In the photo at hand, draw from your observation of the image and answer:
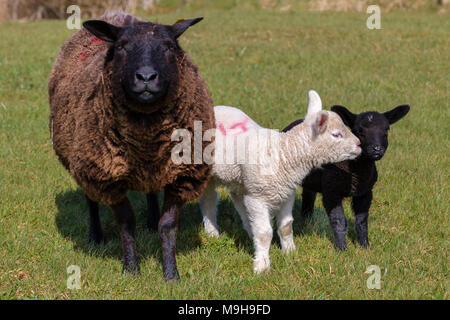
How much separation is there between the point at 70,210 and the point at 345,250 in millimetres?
3192

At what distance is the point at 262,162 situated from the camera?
4848 mm

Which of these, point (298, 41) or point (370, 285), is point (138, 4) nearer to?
point (298, 41)

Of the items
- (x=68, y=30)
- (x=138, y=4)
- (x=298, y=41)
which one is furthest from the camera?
(x=138, y=4)

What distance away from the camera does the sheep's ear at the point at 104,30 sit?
4086 millimetres

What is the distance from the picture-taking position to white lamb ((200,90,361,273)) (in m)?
4.61

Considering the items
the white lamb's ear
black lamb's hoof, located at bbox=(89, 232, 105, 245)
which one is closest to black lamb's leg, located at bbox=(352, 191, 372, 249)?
the white lamb's ear

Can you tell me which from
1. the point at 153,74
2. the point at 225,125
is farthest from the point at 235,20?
the point at 153,74

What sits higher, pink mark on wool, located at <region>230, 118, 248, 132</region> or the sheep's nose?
the sheep's nose

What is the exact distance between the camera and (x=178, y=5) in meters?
26.8

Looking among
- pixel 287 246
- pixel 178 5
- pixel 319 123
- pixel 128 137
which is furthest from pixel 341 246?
pixel 178 5

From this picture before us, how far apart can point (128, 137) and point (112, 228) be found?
82.7 inches

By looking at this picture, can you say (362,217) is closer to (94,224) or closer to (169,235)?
(169,235)

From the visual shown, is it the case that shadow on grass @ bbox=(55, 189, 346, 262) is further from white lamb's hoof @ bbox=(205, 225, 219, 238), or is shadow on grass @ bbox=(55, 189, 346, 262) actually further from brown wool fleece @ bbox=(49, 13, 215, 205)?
brown wool fleece @ bbox=(49, 13, 215, 205)

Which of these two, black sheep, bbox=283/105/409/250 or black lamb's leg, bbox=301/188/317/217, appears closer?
black sheep, bbox=283/105/409/250
